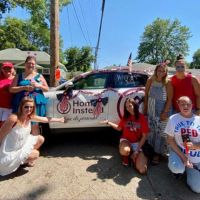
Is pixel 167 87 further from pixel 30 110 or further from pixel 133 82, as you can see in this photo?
pixel 30 110

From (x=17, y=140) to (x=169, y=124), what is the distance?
7.53ft

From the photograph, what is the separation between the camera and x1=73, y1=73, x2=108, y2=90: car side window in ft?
18.4

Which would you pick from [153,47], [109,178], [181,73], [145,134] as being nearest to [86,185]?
[109,178]

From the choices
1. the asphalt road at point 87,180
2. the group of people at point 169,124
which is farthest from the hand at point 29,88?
the group of people at point 169,124

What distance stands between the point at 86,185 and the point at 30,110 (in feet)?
4.63

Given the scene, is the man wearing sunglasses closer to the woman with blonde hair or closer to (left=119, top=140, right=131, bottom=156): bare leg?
the woman with blonde hair

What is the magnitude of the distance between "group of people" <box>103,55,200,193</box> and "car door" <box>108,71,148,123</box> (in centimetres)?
33

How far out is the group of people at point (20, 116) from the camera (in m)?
4.23

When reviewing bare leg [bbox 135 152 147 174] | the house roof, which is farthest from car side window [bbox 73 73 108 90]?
the house roof

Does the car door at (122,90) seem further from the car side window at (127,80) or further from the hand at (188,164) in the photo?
the hand at (188,164)

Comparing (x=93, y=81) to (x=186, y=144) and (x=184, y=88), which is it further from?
(x=186, y=144)

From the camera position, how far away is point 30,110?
171 inches

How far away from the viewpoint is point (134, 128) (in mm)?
4863

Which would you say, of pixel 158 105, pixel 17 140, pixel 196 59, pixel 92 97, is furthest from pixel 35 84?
pixel 196 59
